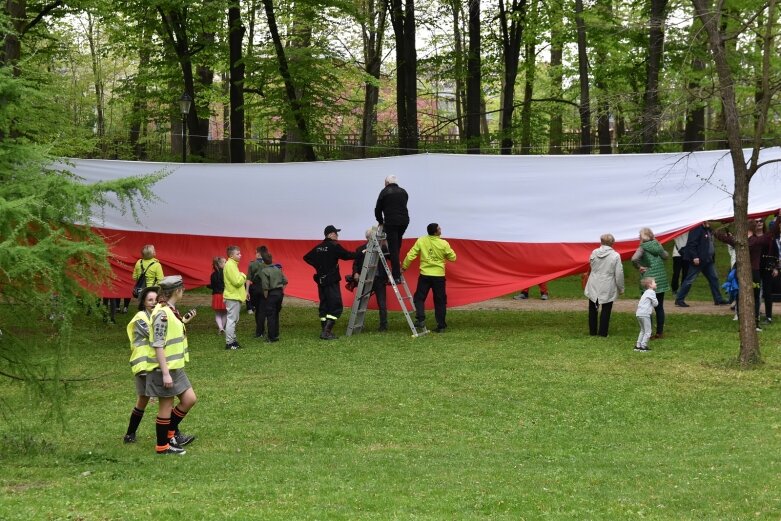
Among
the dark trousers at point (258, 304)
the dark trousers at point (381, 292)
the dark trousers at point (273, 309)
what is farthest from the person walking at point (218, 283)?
the dark trousers at point (381, 292)

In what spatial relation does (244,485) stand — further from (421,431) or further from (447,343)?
(447,343)

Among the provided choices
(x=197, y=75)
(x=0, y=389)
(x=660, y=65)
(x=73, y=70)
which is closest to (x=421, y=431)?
(x=0, y=389)

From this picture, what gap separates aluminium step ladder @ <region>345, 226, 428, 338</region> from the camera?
52.2 ft

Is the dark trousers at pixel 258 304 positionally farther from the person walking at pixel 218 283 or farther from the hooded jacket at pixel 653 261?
the hooded jacket at pixel 653 261

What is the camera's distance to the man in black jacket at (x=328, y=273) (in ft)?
52.0

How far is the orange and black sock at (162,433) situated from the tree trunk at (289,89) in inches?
711

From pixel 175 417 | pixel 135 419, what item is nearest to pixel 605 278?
pixel 175 417

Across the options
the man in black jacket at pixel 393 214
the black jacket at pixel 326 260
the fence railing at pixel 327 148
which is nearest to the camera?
the black jacket at pixel 326 260

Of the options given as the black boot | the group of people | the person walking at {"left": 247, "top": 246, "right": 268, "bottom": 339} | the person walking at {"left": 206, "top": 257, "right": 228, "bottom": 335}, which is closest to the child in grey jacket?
the group of people

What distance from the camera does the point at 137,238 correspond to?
17.7 metres

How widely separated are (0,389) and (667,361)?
935 centimetres

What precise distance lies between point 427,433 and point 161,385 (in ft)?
9.60

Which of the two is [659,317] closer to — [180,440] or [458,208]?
[458,208]

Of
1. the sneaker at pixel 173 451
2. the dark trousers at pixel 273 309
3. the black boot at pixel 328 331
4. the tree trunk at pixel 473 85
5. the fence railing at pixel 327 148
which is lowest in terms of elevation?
the sneaker at pixel 173 451
